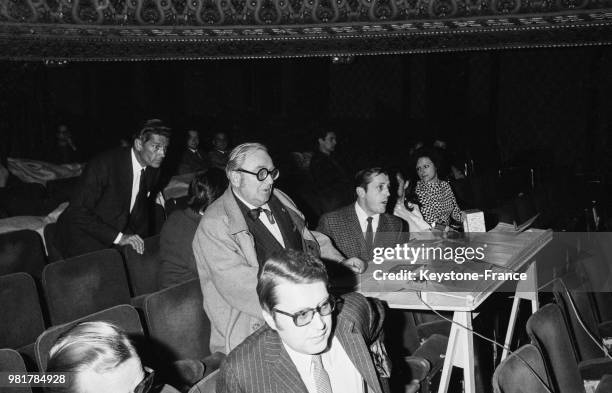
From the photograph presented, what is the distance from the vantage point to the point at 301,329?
5.47 feet

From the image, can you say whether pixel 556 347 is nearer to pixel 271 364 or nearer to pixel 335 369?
pixel 335 369

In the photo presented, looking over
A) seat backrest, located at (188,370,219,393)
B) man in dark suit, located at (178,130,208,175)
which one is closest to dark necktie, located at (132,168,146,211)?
seat backrest, located at (188,370,219,393)

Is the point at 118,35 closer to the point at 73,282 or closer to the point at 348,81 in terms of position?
the point at 73,282

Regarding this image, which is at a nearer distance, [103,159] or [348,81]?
[103,159]

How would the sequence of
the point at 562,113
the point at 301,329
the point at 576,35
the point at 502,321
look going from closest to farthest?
the point at 301,329
the point at 502,321
the point at 576,35
the point at 562,113

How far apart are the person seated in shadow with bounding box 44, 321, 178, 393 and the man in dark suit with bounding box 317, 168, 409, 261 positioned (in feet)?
7.18

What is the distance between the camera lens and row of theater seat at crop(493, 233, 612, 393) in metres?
1.95

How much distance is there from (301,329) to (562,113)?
8.85 m

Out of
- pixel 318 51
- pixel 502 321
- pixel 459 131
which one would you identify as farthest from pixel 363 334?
pixel 459 131

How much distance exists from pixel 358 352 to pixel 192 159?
6.84 metres

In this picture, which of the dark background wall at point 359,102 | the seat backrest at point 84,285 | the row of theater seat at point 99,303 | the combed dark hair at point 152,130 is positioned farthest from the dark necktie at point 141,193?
the dark background wall at point 359,102

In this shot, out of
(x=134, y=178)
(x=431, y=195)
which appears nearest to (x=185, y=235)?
(x=134, y=178)

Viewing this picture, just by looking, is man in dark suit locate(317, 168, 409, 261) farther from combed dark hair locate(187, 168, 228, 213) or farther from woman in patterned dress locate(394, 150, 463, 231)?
woman in patterned dress locate(394, 150, 463, 231)

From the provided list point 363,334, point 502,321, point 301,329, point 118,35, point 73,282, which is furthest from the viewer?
point 118,35
